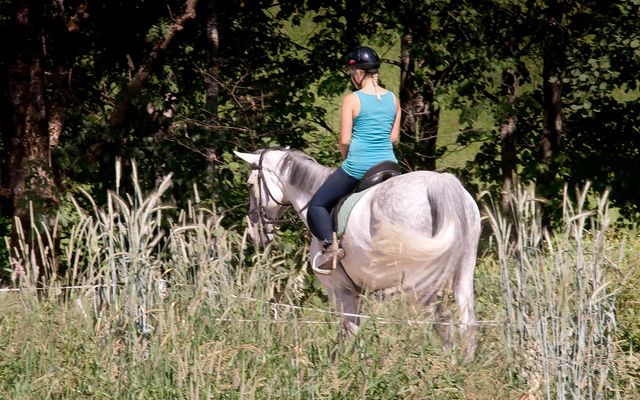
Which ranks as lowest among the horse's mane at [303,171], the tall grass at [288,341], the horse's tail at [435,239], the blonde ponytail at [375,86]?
the tall grass at [288,341]

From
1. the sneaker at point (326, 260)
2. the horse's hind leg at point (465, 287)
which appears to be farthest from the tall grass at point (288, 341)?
the sneaker at point (326, 260)

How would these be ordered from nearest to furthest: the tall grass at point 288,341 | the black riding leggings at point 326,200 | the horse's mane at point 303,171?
1. the tall grass at point 288,341
2. the black riding leggings at point 326,200
3. the horse's mane at point 303,171

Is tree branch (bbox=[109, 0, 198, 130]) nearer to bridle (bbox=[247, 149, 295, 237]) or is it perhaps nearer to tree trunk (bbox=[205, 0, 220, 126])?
tree trunk (bbox=[205, 0, 220, 126])

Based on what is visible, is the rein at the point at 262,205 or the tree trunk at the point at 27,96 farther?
the tree trunk at the point at 27,96

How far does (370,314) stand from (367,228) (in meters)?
1.75

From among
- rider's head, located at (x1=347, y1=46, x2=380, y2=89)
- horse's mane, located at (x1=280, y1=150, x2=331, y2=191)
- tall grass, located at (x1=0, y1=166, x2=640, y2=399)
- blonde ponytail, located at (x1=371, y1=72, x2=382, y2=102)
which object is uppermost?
rider's head, located at (x1=347, y1=46, x2=380, y2=89)

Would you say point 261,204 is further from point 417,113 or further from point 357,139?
point 417,113

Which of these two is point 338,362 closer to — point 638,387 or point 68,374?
point 68,374

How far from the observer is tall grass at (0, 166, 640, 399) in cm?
468

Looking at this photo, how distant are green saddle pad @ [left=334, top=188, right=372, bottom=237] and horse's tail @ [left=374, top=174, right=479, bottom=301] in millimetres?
383

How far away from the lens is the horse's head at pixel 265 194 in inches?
312

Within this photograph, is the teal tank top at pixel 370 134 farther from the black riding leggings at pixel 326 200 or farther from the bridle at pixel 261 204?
the bridle at pixel 261 204

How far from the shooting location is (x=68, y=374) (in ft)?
16.1

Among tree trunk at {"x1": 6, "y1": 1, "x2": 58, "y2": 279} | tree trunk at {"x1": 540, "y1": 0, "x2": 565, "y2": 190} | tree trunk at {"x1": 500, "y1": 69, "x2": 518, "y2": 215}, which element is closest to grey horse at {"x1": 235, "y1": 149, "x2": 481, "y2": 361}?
tree trunk at {"x1": 6, "y1": 1, "x2": 58, "y2": 279}
